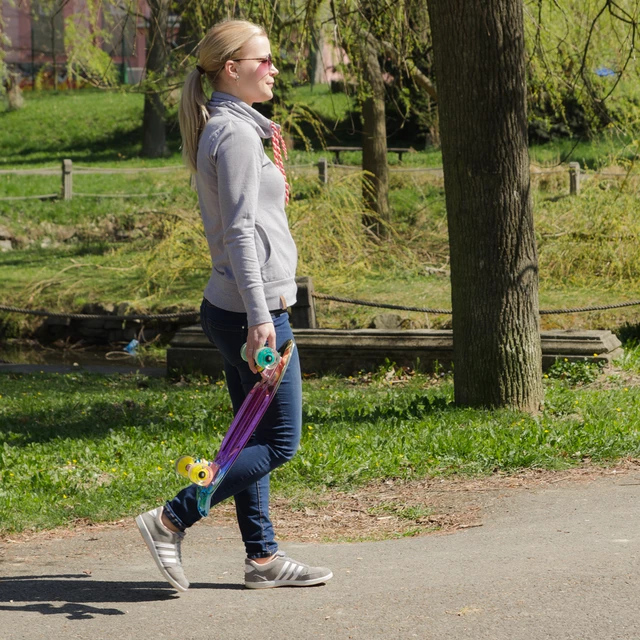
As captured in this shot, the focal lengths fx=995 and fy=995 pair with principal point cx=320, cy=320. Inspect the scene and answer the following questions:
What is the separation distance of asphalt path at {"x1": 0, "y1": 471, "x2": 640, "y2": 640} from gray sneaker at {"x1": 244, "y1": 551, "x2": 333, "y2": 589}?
4 cm

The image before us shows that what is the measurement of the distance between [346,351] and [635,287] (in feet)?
16.4

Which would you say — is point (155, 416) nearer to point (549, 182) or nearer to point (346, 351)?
point (346, 351)

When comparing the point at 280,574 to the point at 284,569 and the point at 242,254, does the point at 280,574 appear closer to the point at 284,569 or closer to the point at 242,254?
the point at 284,569

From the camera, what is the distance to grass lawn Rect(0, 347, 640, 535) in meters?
5.44

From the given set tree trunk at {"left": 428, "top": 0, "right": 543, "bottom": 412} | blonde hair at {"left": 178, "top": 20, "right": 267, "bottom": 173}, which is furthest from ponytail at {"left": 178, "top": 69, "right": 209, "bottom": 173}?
tree trunk at {"left": 428, "top": 0, "right": 543, "bottom": 412}

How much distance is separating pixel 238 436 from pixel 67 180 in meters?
19.4

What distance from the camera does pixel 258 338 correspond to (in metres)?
3.45

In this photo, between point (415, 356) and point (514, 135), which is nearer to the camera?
point (514, 135)

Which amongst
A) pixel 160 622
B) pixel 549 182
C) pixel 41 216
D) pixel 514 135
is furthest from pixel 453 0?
pixel 41 216

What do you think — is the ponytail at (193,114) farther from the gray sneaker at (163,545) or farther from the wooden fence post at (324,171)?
the wooden fence post at (324,171)

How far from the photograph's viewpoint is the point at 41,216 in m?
21.2

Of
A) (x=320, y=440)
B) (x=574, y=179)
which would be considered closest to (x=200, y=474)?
(x=320, y=440)

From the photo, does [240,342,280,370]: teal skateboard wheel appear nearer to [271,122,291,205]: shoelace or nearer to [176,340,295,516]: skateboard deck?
[176,340,295,516]: skateboard deck

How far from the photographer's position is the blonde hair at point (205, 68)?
3.57 m
